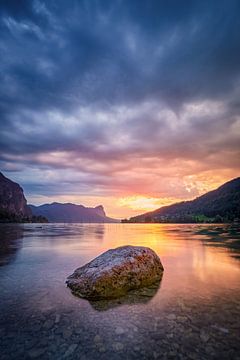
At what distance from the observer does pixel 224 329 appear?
6094mm

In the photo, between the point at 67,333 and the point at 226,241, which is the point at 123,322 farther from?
the point at 226,241

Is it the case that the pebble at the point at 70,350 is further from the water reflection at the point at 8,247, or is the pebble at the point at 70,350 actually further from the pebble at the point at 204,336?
the water reflection at the point at 8,247

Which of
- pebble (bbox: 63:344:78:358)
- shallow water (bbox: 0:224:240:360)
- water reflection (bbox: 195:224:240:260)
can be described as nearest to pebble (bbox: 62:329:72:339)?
shallow water (bbox: 0:224:240:360)

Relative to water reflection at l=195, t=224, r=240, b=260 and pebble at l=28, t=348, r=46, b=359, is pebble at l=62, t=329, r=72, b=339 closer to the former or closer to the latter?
pebble at l=28, t=348, r=46, b=359

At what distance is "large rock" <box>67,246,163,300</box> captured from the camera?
30.5 feet

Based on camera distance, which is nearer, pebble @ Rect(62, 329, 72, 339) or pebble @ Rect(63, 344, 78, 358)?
pebble @ Rect(63, 344, 78, 358)

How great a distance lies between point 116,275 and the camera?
10031 millimetres

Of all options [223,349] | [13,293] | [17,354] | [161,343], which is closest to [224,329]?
[223,349]

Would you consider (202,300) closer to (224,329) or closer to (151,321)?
(224,329)

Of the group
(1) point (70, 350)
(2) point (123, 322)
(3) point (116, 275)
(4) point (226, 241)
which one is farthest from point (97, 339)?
(4) point (226, 241)

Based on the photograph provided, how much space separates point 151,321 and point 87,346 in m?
2.23

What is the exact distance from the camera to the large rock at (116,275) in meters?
9.31

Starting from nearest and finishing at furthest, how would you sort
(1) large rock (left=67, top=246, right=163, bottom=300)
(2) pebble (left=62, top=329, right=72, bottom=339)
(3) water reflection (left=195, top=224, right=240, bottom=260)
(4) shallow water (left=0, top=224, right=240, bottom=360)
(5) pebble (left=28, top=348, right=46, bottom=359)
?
(5) pebble (left=28, top=348, right=46, bottom=359), (4) shallow water (left=0, top=224, right=240, bottom=360), (2) pebble (left=62, top=329, right=72, bottom=339), (1) large rock (left=67, top=246, right=163, bottom=300), (3) water reflection (left=195, top=224, right=240, bottom=260)

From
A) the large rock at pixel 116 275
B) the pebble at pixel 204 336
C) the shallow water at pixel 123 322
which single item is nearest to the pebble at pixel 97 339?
the shallow water at pixel 123 322
